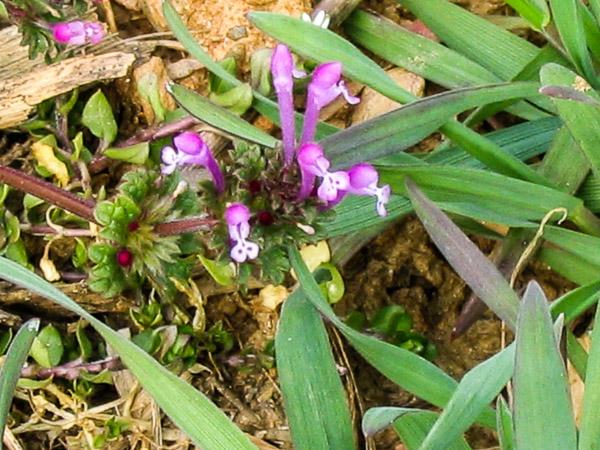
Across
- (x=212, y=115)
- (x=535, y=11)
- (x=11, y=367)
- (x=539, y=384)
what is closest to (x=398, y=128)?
(x=212, y=115)

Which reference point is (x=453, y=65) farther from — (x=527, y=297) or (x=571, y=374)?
(x=527, y=297)

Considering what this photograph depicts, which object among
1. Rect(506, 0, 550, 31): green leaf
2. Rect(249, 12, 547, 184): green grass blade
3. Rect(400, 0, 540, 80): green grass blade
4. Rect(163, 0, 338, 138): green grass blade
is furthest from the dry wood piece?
Rect(506, 0, 550, 31): green leaf

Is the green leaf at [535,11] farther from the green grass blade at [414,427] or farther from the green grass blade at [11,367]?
the green grass blade at [11,367]

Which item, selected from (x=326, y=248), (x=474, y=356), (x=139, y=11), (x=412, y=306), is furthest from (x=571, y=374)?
(x=139, y=11)

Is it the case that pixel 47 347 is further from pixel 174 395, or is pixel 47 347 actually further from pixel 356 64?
pixel 356 64

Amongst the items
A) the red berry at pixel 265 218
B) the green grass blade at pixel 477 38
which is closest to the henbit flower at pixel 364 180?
the red berry at pixel 265 218
